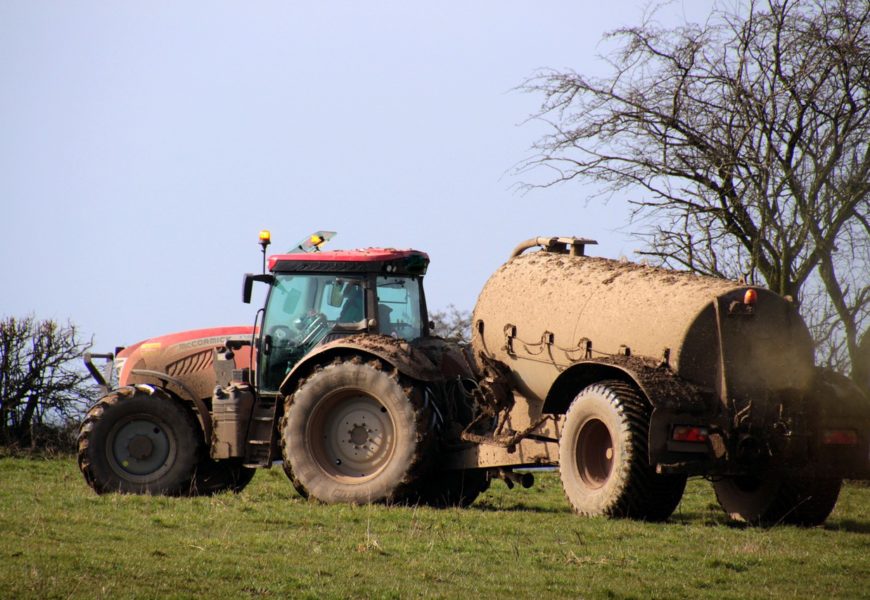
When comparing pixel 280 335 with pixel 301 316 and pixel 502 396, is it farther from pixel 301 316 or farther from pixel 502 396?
pixel 502 396

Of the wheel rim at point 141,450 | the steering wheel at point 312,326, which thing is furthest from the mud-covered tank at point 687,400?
the wheel rim at point 141,450

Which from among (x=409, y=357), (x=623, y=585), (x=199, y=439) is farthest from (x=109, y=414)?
(x=623, y=585)

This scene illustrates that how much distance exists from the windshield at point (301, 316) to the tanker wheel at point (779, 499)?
4632mm

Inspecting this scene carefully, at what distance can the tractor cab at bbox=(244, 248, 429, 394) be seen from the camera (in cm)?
1512

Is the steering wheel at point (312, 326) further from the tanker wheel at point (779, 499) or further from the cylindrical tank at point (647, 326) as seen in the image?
the tanker wheel at point (779, 499)

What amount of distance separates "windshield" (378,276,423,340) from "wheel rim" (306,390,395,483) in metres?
1.11

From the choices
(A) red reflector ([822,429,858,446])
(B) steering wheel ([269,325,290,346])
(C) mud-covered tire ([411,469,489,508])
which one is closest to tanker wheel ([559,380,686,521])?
(A) red reflector ([822,429,858,446])

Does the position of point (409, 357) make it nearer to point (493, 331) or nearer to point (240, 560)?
point (493, 331)

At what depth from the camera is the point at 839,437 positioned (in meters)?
12.3

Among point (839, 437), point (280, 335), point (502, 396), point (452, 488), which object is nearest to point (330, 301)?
point (280, 335)

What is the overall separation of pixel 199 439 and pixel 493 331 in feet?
12.6

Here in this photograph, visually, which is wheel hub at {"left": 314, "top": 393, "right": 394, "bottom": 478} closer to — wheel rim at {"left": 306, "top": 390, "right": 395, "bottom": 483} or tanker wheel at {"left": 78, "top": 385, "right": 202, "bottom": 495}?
wheel rim at {"left": 306, "top": 390, "right": 395, "bottom": 483}

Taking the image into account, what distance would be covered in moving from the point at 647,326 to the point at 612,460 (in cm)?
133

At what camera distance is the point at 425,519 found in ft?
41.5
